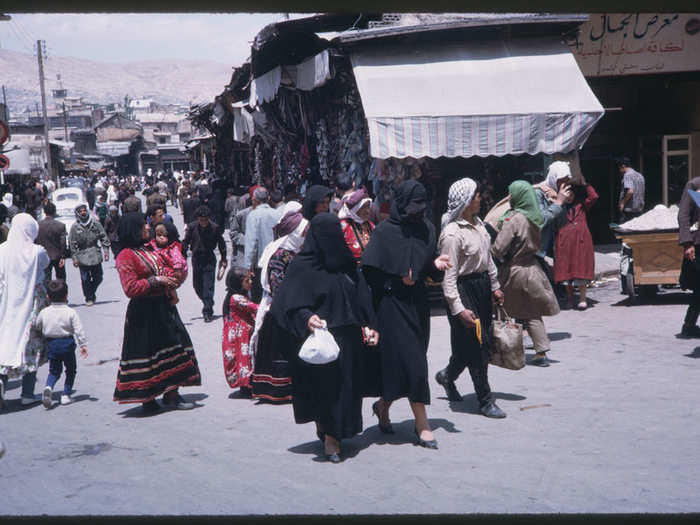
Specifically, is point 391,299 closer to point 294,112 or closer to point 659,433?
point 659,433

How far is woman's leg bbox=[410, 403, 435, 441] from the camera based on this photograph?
17.2 ft

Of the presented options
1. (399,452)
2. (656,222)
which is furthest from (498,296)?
(656,222)

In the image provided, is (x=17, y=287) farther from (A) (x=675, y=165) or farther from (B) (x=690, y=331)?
(A) (x=675, y=165)

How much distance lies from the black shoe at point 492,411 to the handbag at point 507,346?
0.30 meters

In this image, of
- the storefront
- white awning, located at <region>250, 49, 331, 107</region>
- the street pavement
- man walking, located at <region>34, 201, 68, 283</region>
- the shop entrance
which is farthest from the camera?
the shop entrance

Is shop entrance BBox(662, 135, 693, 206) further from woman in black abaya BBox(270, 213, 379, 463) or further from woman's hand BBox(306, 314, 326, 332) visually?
woman's hand BBox(306, 314, 326, 332)

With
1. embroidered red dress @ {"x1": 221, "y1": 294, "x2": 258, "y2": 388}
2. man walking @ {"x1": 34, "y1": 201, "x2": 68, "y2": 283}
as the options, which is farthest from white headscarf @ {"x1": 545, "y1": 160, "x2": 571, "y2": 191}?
man walking @ {"x1": 34, "y1": 201, "x2": 68, "y2": 283}

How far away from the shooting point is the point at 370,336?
5.12 meters

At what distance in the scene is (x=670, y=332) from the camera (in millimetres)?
8508

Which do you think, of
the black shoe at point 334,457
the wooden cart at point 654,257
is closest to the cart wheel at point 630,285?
the wooden cart at point 654,257

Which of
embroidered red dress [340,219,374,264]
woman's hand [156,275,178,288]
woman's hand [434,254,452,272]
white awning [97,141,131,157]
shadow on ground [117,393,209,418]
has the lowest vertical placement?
shadow on ground [117,393,209,418]

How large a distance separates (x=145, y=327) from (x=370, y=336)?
206 cm

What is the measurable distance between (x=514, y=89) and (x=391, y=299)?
18.8ft

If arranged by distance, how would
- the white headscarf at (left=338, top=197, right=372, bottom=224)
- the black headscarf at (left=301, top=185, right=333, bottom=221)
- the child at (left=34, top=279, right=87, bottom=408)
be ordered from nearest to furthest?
1. the black headscarf at (left=301, top=185, right=333, bottom=221)
2. the white headscarf at (left=338, top=197, right=372, bottom=224)
3. the child at (left=34, top=279, right=87, bottom=408)
